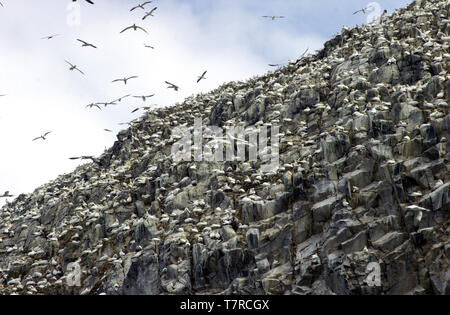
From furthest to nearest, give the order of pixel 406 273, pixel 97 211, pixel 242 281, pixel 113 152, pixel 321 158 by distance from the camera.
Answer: pixel 113 152
pixel 97 211
pixel 321 158
pixel 242 281
pixel 406 273

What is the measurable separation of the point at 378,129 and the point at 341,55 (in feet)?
75.4

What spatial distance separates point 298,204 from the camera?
123 feet

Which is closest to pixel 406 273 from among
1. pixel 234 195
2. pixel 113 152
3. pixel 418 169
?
pixel 418 169

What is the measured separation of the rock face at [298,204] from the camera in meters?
32.0

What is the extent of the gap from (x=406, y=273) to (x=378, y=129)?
1397 cm

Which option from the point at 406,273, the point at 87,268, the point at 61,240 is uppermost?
the point at 61,240

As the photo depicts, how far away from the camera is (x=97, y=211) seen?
51.5 metres

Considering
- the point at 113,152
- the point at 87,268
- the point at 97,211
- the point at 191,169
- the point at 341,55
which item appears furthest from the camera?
the point at 113,152

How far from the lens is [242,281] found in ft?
111

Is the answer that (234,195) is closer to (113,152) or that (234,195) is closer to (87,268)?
(87,268)

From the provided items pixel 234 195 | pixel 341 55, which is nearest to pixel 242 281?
pixel 234 195

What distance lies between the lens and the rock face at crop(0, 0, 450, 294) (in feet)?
105

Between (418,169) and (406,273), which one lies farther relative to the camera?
(418,169)

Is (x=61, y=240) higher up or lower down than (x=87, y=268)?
higher up
